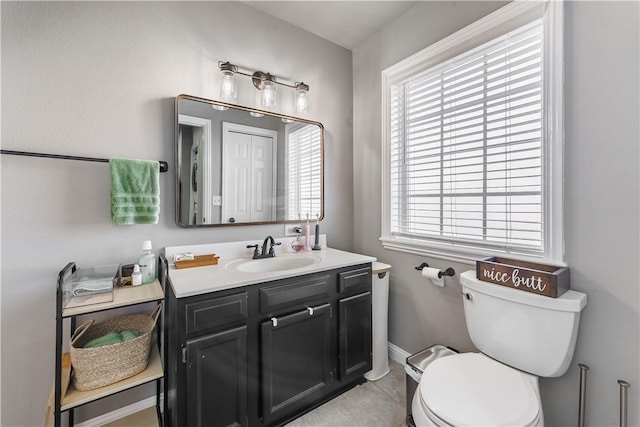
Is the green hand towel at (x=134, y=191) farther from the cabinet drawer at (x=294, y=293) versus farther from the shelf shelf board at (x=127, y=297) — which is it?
the cabinet drawer at (x=294, y=293)

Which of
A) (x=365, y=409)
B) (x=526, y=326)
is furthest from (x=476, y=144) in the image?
(x=365, y=409)

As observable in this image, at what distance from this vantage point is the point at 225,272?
1.40m

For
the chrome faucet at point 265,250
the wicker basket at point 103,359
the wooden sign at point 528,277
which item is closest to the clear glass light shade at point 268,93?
the chrome faucet at point 265,250

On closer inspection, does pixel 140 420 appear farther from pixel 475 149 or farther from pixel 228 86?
pixel 475 149

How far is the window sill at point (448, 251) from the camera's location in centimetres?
135

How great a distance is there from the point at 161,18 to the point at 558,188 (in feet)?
7.41

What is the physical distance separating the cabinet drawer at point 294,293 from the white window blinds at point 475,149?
826mm

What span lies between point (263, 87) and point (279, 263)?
3.96 ft

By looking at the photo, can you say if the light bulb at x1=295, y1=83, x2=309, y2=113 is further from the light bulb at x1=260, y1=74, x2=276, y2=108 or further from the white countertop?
the white countertop

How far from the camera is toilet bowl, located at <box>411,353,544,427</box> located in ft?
2.97

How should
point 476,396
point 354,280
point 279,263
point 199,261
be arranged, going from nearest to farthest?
point 476,396
point 199,261
point 354,280
point 279,263

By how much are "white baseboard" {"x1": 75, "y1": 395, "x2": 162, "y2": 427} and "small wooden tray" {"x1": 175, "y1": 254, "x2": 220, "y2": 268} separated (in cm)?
79

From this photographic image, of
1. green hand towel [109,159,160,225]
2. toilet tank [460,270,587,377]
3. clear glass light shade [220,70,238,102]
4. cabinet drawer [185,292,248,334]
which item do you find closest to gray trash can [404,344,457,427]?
toilet tank [460,270,587,377]

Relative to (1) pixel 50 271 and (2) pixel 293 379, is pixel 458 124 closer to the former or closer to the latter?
(2) pixel 293 379
